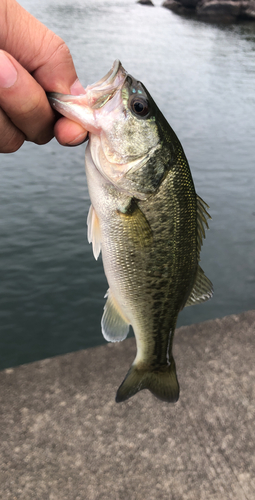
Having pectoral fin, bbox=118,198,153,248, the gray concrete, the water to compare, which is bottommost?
the water

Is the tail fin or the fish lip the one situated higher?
the fish lip

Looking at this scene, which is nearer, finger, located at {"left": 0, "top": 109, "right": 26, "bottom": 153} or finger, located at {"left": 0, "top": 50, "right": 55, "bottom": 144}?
finger, located at {"left": 0, "top": 50, "right": 55, "bottom": 144}

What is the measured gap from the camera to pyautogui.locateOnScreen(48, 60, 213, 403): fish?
6.62 feet

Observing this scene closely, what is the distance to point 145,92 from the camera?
2037 mm

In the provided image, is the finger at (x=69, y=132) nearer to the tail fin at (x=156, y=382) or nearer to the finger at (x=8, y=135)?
the finger at (x=8, y=135)

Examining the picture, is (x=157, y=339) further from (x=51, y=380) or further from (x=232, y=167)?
(x=232, y=167)

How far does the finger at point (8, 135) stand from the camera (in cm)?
206

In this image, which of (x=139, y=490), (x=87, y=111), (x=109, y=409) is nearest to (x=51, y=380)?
(x=109, y=409)

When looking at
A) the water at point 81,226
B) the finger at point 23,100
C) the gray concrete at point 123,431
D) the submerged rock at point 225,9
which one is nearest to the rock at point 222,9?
the submerged rock at point 225,9

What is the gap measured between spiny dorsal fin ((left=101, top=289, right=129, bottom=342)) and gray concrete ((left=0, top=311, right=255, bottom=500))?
2.98 feet

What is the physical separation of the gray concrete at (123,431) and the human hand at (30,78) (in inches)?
73.7

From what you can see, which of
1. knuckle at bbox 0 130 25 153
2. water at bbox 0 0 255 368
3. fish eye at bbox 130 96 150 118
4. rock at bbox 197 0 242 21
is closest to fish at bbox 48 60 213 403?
fish eye at bbox 130 96 150 118

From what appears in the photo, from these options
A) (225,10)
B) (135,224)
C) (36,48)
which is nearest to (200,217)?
(135,224)

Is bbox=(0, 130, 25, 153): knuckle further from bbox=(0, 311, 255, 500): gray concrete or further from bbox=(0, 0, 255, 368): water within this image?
bbox=(0, 0, 255, 368): water
